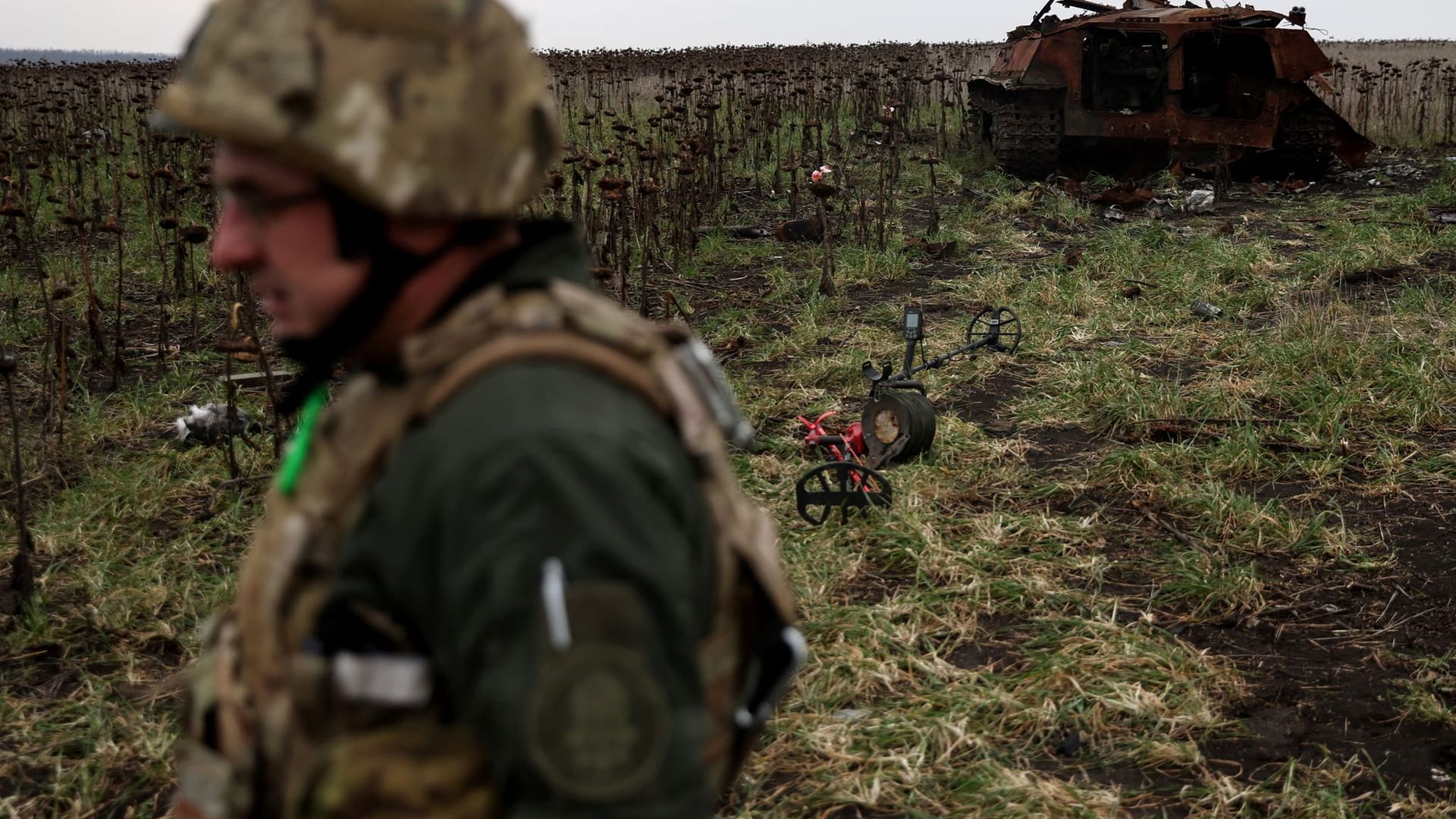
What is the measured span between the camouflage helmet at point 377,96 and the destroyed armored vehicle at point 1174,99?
443 inches

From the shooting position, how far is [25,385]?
610 centimetres

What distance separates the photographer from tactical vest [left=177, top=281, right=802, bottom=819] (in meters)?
1.13

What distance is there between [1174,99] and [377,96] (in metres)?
11.9

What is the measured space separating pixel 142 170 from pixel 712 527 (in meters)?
9.99

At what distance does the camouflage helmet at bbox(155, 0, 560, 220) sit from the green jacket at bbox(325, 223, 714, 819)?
9.3 inches

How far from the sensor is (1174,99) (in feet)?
39.0

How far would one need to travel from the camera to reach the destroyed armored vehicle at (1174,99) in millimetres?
11852

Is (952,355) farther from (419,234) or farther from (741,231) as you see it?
(419,234)

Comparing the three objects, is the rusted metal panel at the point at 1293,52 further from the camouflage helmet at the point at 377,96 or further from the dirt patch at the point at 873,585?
the camouflage helmet at the point at 377,96

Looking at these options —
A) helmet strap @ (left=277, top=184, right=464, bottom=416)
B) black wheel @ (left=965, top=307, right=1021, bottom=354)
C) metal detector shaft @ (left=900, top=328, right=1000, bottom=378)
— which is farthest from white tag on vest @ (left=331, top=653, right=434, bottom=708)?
black wheel @ (left=965, top=307, right=1021, bottom=354)

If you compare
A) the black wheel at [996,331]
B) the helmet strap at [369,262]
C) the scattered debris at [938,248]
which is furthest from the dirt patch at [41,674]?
the scattered debris at [938,248]

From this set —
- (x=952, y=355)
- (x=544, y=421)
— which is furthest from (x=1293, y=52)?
(x=544, y=421)

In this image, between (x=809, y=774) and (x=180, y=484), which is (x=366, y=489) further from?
(x=180, y=484)

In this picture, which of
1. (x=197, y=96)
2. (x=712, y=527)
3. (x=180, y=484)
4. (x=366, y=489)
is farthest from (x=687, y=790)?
(x=180, y=484)
